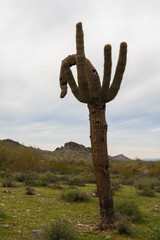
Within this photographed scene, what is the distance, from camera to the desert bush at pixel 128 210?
251 inches

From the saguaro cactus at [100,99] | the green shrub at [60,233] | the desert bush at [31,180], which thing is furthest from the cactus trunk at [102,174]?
the desert bush at [31,180]

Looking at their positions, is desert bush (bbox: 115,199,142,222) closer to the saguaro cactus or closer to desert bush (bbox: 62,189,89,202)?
the saguaro cactus

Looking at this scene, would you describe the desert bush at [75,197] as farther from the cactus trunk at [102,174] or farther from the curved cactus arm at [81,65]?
the curved cactus arm at [81,65]

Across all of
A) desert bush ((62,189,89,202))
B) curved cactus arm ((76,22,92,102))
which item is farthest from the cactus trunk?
desert bush ((62,189,89,202))

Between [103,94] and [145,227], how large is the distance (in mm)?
4056

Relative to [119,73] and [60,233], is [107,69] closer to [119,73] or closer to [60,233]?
[119,73]

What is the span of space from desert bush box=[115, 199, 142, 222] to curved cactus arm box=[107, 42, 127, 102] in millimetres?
3728

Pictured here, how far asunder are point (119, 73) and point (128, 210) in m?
4.44

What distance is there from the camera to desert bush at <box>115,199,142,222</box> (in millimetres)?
6383

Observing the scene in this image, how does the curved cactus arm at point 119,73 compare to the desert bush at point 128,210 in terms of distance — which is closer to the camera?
the curved cactus arm at point 119,73

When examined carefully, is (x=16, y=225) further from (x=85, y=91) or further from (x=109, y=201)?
(x=85, y=91)

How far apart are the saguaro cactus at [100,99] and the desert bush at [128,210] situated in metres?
1.42

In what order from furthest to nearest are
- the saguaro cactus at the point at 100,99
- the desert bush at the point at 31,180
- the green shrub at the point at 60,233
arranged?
the desert bush at the point at 31,180 → the saguaro cactus at the point at 100,99 → the green shrub at the point at 60,233

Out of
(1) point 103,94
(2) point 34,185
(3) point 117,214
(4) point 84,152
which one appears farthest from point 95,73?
(4) point 84,152
